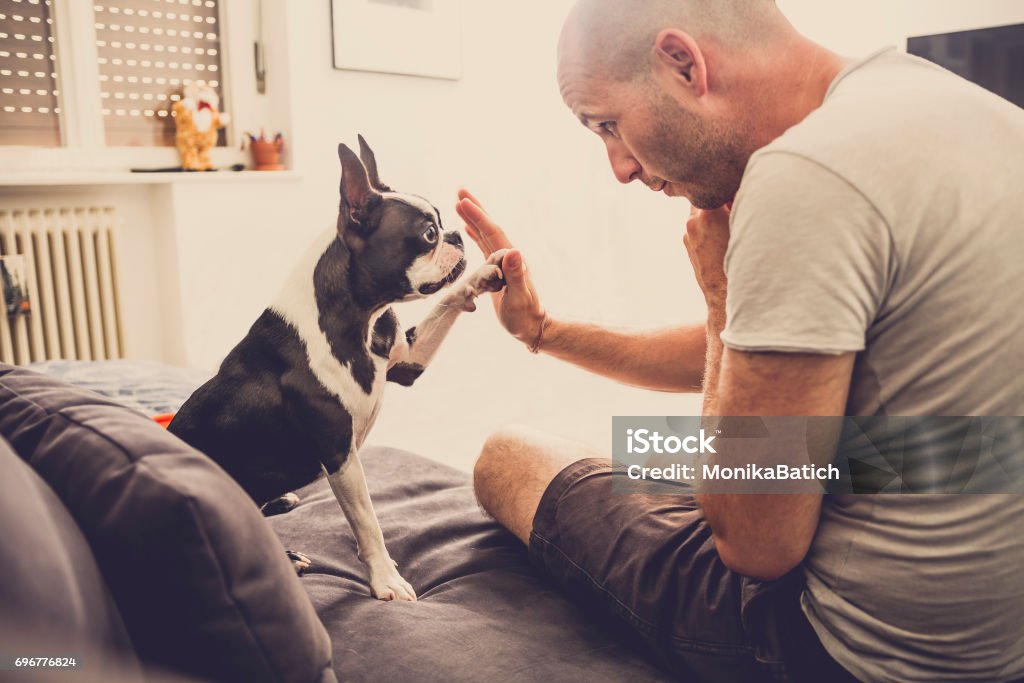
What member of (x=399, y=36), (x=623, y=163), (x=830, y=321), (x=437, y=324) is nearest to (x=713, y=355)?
(x=623, y=163)

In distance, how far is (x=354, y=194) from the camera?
116cm

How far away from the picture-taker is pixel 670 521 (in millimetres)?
1192

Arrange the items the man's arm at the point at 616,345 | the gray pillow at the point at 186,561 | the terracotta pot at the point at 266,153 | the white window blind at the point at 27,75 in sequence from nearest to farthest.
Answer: the gray pillow at the point at 186,561 < the man's arm at the point at 616,345 < the white window blind at the point at 27,75 < the terracotta pot at the point at 266,153

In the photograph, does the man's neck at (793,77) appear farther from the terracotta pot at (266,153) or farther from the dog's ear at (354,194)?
the terracotta pot at (266,153)

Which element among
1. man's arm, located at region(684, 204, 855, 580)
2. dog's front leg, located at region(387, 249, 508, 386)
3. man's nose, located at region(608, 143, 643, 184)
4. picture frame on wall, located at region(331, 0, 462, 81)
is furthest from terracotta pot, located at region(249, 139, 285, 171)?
man's arm, located at region(684, 204, 855, 580)

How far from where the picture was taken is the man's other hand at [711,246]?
1.39 m

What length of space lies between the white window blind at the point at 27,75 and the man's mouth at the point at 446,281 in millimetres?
2115

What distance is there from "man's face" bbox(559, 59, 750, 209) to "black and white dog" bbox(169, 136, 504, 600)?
300mm

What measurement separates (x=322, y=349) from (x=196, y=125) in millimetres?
2013

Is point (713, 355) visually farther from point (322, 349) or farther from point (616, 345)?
point (322, 349)

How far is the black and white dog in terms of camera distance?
1.09 meters

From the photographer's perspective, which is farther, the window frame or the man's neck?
the window frame

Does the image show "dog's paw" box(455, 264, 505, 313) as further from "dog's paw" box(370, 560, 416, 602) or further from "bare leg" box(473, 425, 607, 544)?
→ "dog's paw" box(370, 560, 416, 602)

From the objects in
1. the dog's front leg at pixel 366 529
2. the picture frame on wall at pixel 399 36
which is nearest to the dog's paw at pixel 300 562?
the dog's front leg at pixel 366 529
